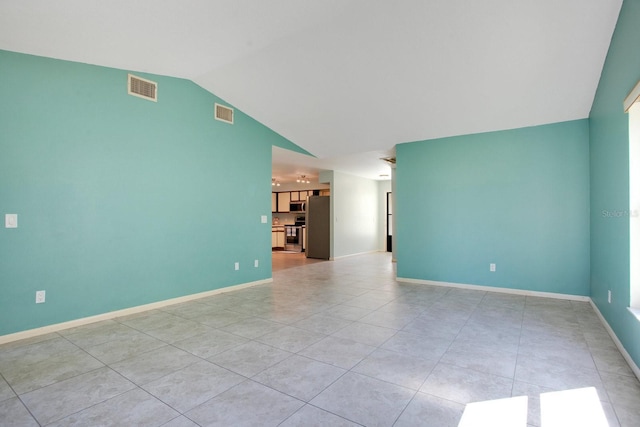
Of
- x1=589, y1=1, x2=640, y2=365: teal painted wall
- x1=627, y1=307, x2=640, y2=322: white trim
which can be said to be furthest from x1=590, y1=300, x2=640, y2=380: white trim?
x1=627, y1=307, x2=640, y2=322: white trim

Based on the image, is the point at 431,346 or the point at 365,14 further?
the point at 365,14

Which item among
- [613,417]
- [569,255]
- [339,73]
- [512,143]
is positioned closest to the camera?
[613,417]

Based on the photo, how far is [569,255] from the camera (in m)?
4.34

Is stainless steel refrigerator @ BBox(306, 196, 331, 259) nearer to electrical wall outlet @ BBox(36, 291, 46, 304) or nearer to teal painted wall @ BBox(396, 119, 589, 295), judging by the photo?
teal painted wall @ BBox(396, 119, 589, 295)

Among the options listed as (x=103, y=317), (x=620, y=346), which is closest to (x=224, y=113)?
(x=103, y=317)

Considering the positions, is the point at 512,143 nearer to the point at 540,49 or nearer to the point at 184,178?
the point at 540,49

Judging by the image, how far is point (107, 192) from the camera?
3650mm

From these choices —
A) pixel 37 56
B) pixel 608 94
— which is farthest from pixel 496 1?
pixel 37 56

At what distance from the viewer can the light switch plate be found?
2.97m

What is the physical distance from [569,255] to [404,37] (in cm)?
368

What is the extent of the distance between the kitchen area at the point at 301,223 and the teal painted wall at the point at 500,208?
3729 millimetres

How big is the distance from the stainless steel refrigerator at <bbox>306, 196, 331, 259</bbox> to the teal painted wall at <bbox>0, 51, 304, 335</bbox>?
4.10 metres

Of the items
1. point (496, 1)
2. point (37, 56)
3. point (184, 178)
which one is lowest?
point (184, 178)

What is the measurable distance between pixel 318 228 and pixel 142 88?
6.08 meters
